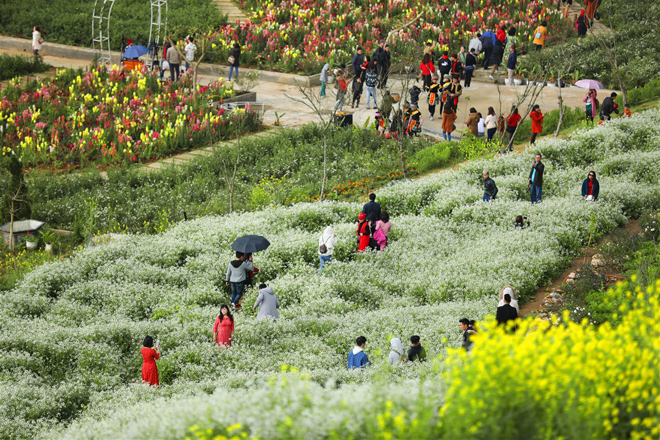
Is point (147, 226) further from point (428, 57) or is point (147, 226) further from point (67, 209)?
point (428, 57)

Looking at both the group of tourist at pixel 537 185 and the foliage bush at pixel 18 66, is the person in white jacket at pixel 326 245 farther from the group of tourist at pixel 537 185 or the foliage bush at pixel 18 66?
the foliage bush at pixel 18 66

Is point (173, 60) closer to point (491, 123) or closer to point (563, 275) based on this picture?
point (491, 123)

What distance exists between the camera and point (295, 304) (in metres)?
12.4

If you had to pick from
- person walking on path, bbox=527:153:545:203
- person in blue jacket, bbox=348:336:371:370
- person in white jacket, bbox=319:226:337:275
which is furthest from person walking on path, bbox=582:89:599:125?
person in blue jacket, bbox=348:336:371:370

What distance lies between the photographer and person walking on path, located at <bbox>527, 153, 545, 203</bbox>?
15.7 m

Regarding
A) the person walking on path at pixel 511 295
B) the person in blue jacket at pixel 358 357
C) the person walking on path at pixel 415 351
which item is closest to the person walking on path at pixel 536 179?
the person walking on path at pixel 511 295

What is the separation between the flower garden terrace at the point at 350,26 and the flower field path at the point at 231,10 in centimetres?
93

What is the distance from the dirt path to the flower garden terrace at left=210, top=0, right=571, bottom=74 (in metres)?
14.1

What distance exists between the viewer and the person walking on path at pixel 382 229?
14.1m

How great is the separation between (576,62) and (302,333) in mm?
18653

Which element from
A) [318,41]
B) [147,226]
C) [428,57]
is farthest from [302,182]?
[318,41]

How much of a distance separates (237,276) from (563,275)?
6005 millimetres

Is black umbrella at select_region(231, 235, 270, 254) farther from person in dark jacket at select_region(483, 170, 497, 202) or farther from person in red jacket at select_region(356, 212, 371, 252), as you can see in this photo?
person in dark jacket at select_region(483, 170, 497, 202)

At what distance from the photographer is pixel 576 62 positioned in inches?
998
